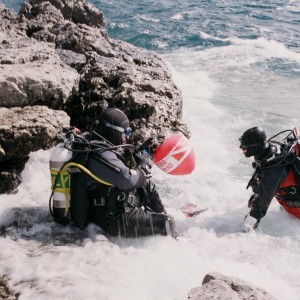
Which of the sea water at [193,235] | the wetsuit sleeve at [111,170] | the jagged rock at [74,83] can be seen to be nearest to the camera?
the sea water at [193,235]

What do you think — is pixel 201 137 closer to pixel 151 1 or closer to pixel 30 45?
pixel 30 45

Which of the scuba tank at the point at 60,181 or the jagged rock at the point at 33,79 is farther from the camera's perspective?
the jagged rock at the point at 33,79

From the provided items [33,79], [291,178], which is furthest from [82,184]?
[291,178]

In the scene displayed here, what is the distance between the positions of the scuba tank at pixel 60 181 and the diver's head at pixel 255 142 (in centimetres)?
241

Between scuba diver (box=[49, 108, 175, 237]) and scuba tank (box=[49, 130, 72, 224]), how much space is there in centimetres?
6

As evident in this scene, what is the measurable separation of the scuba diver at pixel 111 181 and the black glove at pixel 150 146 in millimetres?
13

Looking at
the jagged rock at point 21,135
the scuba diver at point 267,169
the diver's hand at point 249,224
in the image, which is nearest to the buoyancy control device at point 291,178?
the scuba diver at point 267,169

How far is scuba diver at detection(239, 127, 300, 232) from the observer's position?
521 cm

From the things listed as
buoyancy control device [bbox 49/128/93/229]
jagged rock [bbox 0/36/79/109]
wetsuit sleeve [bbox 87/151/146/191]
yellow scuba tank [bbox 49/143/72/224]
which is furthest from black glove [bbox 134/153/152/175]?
jagged rock [bbox 0/36/79/109]

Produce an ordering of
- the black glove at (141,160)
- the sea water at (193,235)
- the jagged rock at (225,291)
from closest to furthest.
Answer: the jagged rock at (225,291) < the sea water at (193,235) < the black glove at (141,160)

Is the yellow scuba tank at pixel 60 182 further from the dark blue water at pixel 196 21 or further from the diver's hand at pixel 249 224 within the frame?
the dark blue water at pixel 196 21

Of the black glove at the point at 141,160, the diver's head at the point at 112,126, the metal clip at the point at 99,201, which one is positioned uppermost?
the diver's head at the point at 112,126

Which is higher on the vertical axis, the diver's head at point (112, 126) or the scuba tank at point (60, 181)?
the diver's head at point (112, 126)

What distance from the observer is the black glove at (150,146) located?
514cm
